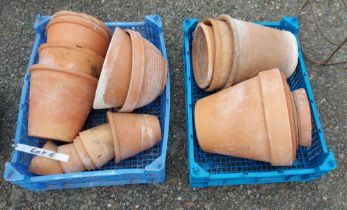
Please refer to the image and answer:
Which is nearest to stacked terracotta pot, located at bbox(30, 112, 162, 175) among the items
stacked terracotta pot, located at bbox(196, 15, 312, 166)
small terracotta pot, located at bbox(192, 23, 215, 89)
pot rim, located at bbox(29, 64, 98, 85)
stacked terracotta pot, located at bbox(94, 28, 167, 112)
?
Result: stacked terracotta pot, located at bbox(94, 28, 167, 112)

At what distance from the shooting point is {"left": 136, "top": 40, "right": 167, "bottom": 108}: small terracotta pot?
5.17 ft

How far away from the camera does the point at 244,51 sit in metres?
1.57

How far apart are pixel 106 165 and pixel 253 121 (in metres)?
0.89

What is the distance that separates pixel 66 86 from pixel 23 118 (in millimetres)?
374

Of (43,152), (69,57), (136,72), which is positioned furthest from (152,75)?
(43,152)

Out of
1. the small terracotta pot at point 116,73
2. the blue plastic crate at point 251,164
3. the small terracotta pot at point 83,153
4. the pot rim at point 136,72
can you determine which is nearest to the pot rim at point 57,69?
the small terracotta pot at point 116,73

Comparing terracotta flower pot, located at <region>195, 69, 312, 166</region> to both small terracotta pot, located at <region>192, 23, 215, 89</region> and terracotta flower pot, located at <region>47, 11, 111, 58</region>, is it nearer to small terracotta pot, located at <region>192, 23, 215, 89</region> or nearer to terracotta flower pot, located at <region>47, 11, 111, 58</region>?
small terracotta pot, located at <region>192, 23, 215, 89</region>

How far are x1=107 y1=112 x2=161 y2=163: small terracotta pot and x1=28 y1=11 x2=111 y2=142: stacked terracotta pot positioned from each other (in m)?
0.20

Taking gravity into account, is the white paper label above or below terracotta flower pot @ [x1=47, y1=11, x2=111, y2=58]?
below

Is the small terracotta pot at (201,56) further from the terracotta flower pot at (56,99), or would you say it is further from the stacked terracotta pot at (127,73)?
the terracotta flower pot at (56,99)

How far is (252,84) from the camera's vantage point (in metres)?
1.49

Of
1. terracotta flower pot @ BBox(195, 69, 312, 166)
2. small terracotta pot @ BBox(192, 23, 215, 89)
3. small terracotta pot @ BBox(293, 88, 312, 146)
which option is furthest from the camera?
small terracotta pot @ BBox(192, 23, 215, 89)

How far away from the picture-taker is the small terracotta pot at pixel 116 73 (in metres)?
1.44

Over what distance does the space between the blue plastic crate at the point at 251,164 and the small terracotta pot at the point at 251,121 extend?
4.0 inches
